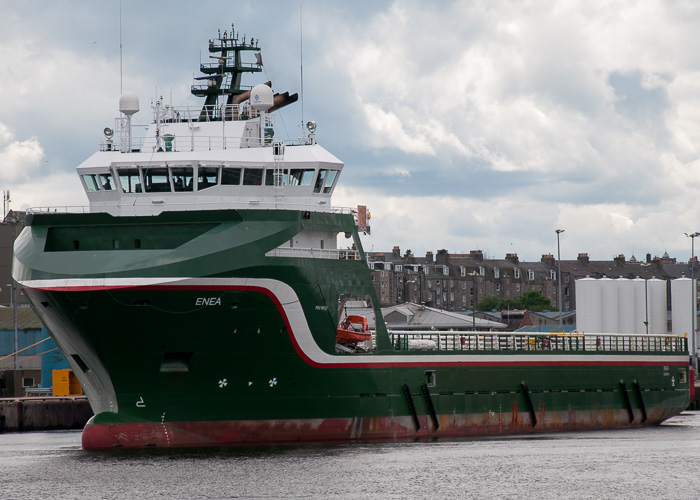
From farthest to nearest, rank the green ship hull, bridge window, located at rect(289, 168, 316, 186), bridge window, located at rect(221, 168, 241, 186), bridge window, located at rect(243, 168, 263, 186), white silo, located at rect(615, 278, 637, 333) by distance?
white silo, located at rect(615, 278, 637, 333) < bridge window, located at rect(289, 168, 316, 186) < bridge window, located at rect(243, 168, 263, 186) < bridge window, located at rect(221, 168, 241, 186) < the green ship hull

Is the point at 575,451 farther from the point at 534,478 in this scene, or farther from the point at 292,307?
the point at 292,307

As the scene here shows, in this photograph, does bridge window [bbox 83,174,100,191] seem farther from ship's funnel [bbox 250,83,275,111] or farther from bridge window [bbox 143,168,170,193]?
ship's funnel [bbox 250,83,275,111]

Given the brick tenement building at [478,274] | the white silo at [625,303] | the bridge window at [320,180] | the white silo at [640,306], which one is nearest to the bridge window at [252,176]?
the bridge window at [320,180]

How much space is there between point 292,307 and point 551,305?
10780cm

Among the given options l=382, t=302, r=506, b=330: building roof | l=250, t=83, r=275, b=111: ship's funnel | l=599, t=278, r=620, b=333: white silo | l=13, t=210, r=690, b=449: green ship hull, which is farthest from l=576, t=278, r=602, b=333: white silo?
l=250, t=83, r=275, b=111: ship's funnel

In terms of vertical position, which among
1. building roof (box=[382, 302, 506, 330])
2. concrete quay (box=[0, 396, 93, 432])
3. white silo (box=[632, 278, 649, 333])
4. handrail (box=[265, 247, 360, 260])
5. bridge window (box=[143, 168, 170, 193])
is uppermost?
bridge window (box=[143, 168, 170, 193])

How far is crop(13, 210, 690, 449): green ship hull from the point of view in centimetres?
3466

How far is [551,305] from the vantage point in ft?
463

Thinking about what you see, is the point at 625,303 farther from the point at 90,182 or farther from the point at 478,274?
the point at 478,274

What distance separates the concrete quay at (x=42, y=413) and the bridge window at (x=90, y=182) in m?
15.3

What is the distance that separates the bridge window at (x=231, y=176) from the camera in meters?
38.7

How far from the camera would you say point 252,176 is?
39.2 m

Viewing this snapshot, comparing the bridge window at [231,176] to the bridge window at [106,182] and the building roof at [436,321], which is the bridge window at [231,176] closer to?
the bridge window at [106,182]

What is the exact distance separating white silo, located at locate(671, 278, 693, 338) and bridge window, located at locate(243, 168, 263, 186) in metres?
44.5
